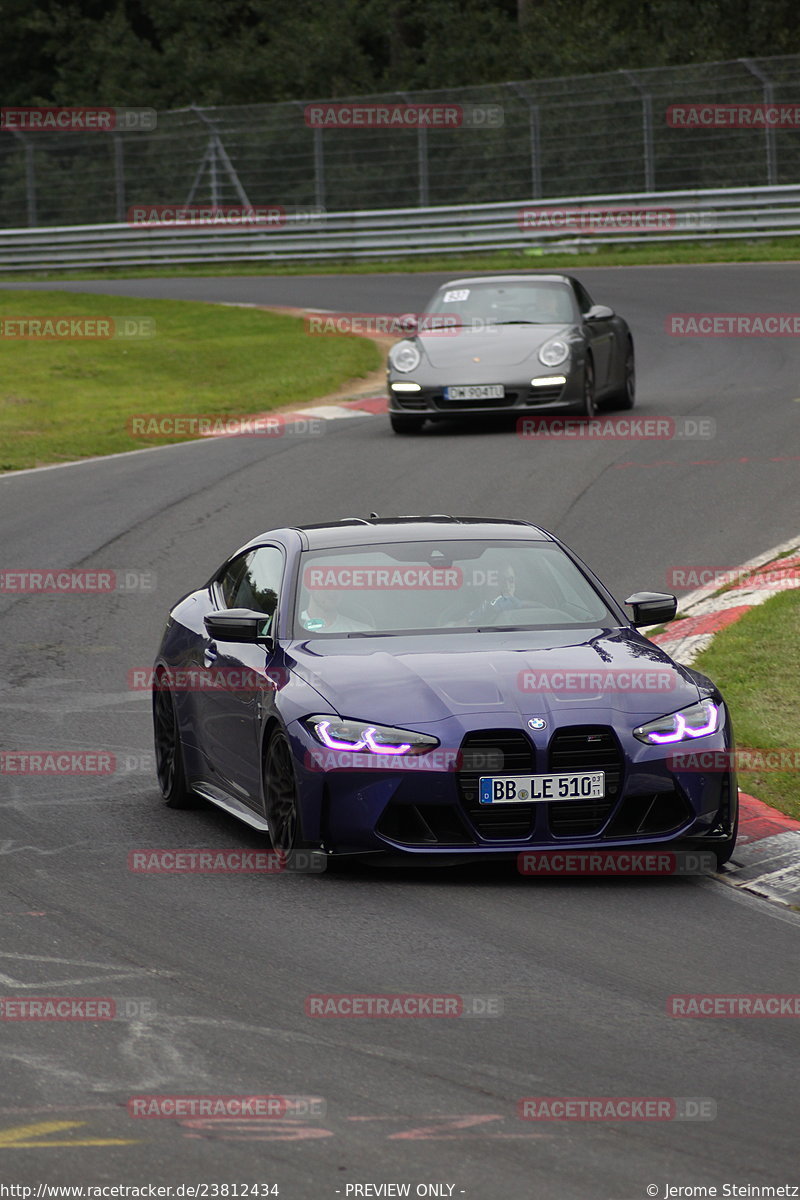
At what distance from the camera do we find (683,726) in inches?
314

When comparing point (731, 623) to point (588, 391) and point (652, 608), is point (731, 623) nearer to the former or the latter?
point (652, 608)

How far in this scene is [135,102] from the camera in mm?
60500

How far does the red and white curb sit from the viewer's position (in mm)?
7941

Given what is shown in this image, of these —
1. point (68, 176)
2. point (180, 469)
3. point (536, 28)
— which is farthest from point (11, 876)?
point (536, 28)

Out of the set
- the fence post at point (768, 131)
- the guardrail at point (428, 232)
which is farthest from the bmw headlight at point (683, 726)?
the fence post at point (768, 131)

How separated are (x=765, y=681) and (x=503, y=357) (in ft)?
31.2

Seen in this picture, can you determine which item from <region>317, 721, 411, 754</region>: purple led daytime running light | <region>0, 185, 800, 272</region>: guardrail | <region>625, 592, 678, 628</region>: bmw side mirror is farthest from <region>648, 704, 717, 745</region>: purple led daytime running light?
<region>0, 185, 800, 272</region>: guardrail

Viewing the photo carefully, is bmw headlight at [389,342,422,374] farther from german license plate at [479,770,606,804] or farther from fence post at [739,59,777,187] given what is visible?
fence post at [739,59,777,187]

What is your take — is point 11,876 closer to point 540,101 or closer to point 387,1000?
point 387,1000

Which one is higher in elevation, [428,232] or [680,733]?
[428,232]

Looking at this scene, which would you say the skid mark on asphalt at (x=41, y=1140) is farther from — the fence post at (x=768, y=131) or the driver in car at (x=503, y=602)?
the fence post at (x=768, y=131)

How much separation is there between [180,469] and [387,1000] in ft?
45.4

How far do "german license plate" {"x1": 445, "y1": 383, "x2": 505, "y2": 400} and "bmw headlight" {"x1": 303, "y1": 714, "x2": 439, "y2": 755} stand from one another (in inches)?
491

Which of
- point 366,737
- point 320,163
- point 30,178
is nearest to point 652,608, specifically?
point 366,737
